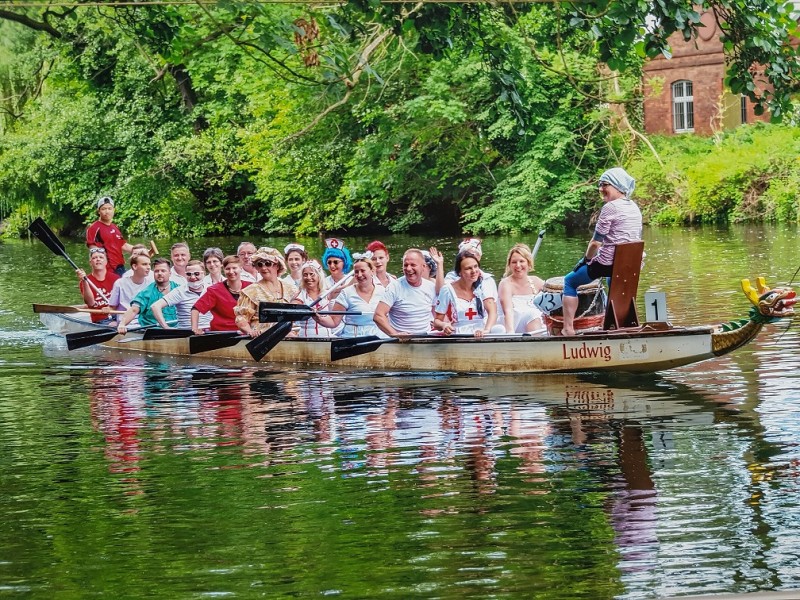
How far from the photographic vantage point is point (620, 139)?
4147 cm

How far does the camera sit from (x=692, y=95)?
49.0m

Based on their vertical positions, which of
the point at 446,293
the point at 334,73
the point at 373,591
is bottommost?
the point at 373,591

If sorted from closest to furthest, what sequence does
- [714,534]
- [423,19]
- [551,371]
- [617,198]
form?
1. [714,534]
2. [617,198]
3. [551,371]
4. [423,19]

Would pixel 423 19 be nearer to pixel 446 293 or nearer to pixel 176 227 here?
pixel 446 293

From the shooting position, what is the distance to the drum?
14172 mm

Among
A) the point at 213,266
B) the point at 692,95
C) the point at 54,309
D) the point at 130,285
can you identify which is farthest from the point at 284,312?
the point at 692,95

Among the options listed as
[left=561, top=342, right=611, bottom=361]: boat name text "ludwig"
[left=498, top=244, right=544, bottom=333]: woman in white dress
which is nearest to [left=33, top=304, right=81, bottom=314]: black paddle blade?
[left=498, top=244, right=544, bottom=333]: woman in white dress

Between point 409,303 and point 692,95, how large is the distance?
3539 cm

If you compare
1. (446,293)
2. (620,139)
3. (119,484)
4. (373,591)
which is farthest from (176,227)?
(373,591)

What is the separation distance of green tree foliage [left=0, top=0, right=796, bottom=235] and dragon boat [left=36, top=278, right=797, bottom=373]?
13.0 metres

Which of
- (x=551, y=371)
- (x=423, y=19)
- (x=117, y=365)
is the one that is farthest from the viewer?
(x=117, y=365)

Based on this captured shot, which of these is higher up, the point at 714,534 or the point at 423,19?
the point at 423,19

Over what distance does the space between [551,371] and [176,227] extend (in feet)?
125

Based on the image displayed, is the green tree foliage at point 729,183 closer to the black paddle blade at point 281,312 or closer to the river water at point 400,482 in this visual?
the river water at point 400,482
